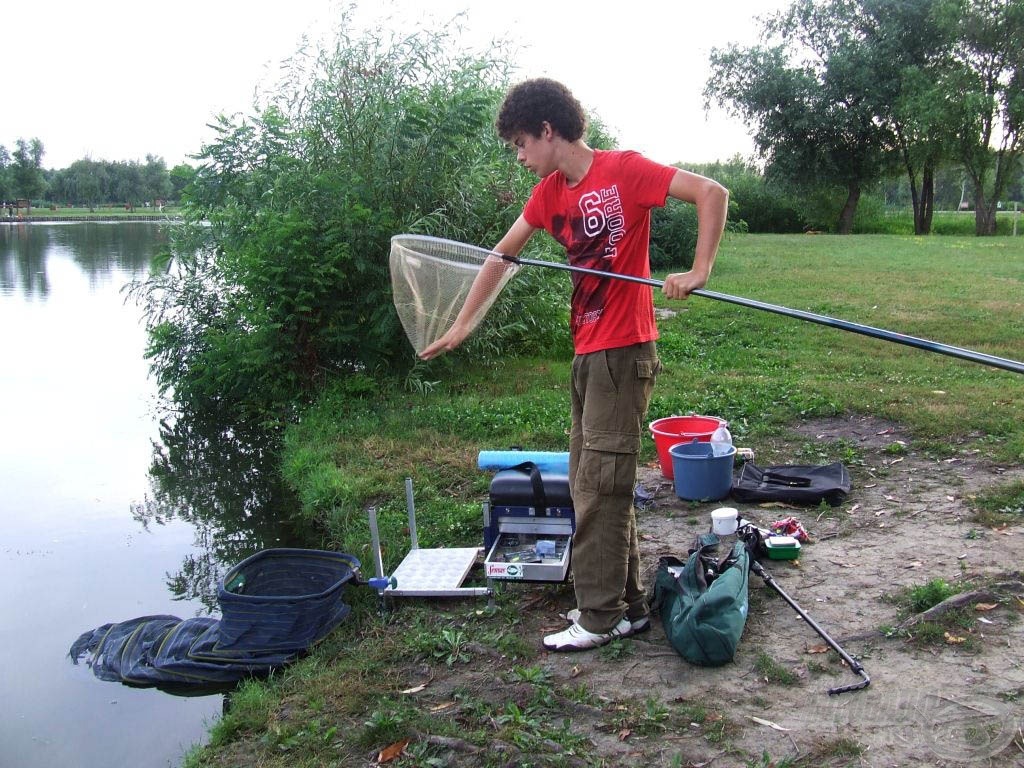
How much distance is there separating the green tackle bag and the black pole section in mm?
104

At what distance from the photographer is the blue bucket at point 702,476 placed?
4.99 m

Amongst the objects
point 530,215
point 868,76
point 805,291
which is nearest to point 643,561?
point 530,215

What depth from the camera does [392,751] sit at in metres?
2.93

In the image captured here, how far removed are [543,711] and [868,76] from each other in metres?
30.8

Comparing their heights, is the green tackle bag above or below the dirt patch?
above

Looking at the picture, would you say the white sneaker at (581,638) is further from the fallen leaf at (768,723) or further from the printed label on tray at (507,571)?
the fallen leaf at (768,723)

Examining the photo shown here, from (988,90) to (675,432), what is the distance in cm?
2824

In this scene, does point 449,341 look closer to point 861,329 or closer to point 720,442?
point 861,329

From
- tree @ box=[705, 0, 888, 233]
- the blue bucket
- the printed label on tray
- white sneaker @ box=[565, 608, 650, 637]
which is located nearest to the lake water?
the printed label on tray

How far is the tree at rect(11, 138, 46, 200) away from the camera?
235 ft

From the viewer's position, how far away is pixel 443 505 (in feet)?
17.2

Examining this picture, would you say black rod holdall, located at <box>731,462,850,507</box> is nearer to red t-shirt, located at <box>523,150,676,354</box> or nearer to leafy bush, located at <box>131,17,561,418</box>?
red t-shirt, located at <box>523,150,676,354</box>

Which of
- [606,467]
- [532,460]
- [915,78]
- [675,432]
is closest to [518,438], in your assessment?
[675,432]

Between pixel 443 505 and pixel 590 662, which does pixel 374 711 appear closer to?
pixel 590 662
